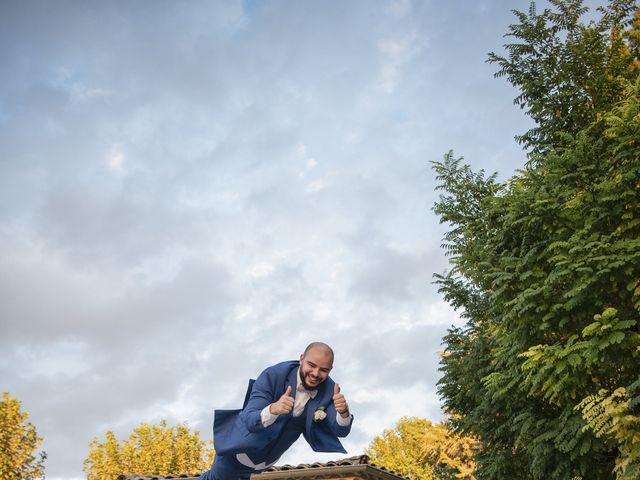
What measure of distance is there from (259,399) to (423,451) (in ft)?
66.7

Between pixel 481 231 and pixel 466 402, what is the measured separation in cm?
380

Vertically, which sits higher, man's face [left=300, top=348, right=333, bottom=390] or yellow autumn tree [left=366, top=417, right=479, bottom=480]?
yellow autumn tree [left=366, top=417, right=479, bottom=480]

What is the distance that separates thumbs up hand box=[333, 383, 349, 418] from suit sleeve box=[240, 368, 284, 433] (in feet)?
1.52

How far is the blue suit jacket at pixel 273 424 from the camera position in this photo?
4.54 metres

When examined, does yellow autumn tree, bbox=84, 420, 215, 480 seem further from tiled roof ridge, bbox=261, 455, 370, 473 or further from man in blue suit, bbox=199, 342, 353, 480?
man in blue suit, bbox=199, 342, 353, 480

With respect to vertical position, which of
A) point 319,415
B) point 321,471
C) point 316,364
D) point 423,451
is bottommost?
point 319,415

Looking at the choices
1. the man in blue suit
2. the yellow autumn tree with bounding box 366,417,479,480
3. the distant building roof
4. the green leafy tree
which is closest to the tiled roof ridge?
the distant building roof

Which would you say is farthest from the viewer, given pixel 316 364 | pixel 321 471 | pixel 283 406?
pixel 321 471

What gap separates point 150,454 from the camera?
2542cm

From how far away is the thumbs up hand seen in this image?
445 cm

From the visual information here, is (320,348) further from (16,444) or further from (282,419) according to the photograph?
(16,444)

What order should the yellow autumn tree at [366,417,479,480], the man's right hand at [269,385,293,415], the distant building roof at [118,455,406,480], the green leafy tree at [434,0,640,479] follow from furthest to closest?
the yellow autumn tree at [366,417,479,480], the distant building roof at [118,455,406,480], the green leafy tree at [434,0,640,479], the man's right hand at [269,385,293,415]

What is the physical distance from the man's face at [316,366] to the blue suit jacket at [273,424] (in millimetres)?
245

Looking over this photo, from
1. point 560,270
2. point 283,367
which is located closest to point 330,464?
point 560,270
